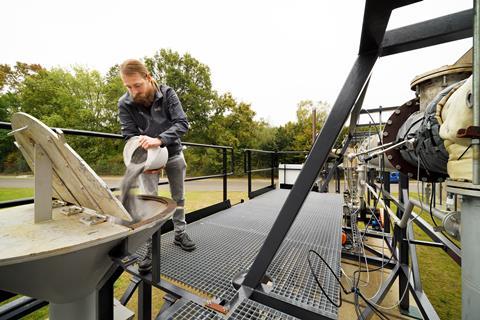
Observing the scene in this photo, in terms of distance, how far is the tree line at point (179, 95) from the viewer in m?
13.5

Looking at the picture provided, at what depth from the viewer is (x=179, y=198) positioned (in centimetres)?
139

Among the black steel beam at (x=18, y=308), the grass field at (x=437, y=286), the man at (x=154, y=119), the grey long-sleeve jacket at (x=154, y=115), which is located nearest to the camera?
→ the black steel beam at (x=18, y=308)

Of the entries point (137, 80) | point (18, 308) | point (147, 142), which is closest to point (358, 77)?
point (147, 142)

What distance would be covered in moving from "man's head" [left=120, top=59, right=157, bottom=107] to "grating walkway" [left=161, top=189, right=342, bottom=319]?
101 cm

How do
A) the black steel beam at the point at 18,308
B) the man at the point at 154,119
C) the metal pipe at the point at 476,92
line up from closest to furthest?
1. the metal pipe at the point at 476,92
2. the black steel beam at the point at 18,308
3. the man at the point at 154,119

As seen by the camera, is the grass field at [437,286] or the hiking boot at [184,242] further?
the grass field at [437,286]

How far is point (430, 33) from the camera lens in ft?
2.33

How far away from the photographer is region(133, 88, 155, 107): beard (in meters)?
1.19

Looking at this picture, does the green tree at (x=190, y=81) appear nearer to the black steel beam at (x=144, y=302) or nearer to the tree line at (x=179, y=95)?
the tree line at (x=179, y=95)

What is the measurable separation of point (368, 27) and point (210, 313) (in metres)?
1.19

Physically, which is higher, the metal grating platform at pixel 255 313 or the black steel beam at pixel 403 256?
the metal grating platform at pixel 255 313

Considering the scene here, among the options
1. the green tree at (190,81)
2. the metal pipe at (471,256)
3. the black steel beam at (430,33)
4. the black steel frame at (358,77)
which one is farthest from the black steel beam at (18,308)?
the green tree at (190,81)

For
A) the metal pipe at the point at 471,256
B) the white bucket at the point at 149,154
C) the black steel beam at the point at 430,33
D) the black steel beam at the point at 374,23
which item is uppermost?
the black steel beam at the point at 430,33

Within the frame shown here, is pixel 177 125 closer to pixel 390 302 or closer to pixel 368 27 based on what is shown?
pixel 368 27
